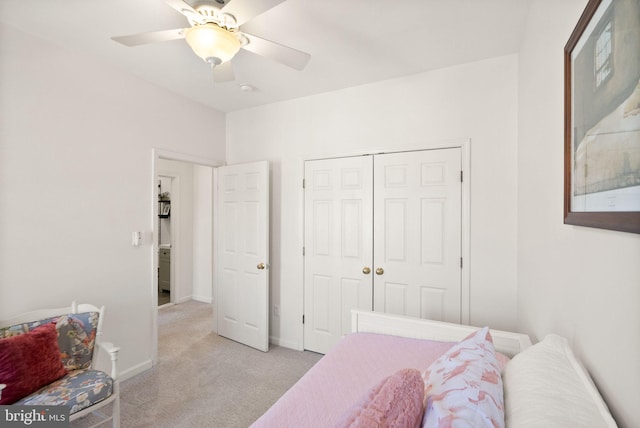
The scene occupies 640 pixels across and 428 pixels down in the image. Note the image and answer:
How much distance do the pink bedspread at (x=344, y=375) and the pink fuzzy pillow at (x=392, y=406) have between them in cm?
29

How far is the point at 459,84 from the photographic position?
2373mm

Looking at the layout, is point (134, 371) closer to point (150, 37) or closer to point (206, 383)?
point (206, 383)

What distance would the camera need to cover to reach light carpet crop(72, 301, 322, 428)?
2029 millimetres

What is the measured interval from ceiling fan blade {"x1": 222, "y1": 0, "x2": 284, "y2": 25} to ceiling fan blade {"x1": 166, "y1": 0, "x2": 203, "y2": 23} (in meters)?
0.15

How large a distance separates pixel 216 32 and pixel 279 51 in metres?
0.35

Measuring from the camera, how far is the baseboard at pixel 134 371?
2.46 meters

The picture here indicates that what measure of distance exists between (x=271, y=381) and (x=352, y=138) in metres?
2.30

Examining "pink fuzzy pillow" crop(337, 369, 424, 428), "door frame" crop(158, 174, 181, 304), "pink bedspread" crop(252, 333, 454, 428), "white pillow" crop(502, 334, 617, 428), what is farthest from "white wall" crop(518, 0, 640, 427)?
"door frame" crop(158, 174, 181, 304)

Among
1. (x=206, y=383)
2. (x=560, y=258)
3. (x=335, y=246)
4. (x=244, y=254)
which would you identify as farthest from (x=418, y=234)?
(x=206, y=383)

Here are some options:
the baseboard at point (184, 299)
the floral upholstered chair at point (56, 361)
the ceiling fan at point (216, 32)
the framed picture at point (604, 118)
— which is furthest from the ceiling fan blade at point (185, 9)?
the baseboard at point (184, 299)

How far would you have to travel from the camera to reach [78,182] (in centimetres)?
220

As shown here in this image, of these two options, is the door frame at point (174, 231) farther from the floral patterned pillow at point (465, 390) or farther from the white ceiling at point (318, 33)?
the floral patterned pillow at point (465, 390)

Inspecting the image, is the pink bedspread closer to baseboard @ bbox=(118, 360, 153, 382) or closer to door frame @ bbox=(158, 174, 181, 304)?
baseboard @ bbox=(118, 360, 153, 382)

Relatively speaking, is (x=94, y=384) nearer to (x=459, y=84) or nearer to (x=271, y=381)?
(x=271, y=381)
